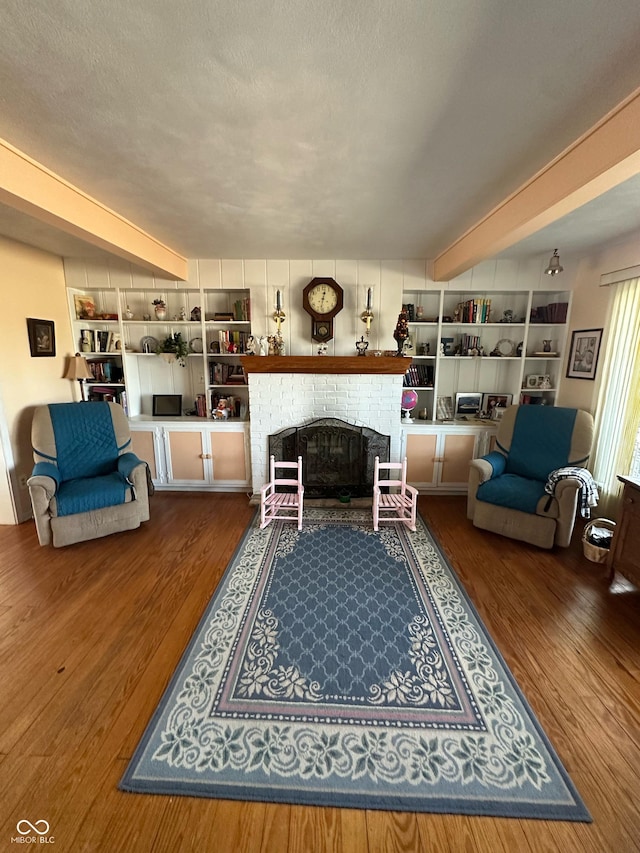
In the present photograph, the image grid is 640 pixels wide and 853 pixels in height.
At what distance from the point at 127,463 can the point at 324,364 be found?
2008 mm

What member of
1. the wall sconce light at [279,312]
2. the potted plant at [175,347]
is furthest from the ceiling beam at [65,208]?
the wall sconce light at [279,312]

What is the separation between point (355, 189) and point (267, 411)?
2.14 metres

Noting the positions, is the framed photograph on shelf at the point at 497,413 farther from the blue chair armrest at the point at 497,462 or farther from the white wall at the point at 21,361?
the white wall at the point at 21,361

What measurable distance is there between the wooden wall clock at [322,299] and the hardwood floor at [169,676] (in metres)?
2.30

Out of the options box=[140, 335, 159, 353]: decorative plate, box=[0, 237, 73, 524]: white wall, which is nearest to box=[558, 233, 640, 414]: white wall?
box=[140, 335, 159, 353]: decorative plate

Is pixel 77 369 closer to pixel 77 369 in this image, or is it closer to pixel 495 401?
pixel 77 369

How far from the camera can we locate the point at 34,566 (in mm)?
2488

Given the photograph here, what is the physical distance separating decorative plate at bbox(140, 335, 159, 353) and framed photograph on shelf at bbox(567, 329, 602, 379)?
433 centimetres

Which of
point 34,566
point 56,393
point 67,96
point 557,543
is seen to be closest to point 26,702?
point 34,566

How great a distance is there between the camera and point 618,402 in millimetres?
2881

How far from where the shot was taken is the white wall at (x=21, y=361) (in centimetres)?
293

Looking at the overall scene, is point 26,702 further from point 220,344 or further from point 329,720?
point 220,344

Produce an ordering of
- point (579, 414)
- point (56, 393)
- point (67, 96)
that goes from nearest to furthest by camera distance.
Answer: point (67, 96) → point (579, 414) → point (56, 393)

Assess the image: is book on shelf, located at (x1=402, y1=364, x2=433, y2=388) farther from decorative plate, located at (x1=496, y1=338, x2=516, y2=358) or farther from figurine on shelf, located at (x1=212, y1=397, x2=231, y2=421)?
figurine on shelf, located at (x1=212, y1=397, x2=231, y2=421)
